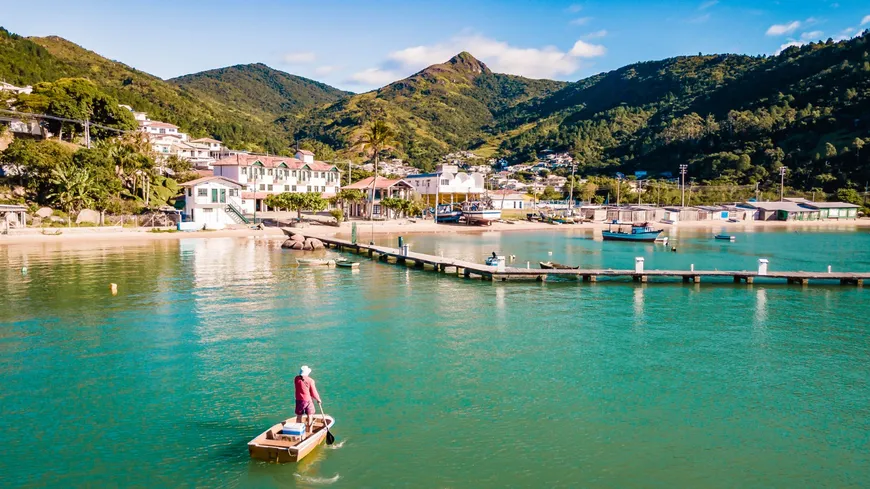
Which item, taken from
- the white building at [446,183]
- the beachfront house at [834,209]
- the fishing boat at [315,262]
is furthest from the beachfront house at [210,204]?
the beachfront house at [834,209]

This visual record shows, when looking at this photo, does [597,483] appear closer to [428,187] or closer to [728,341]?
[728,341]

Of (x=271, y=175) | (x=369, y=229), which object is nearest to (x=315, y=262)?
(x=369, y=229)

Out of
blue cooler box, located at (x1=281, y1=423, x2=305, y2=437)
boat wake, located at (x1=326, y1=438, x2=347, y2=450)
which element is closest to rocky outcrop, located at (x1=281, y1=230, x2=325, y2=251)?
boat wake, located at (x1=326, y1=438, x2=347, y2=450)

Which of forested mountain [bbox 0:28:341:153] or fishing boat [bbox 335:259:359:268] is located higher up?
forested mountain [bbox 0:28:341:153]

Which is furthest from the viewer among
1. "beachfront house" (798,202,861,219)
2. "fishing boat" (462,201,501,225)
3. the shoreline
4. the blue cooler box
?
"beachfront house" (798,202,861,219)

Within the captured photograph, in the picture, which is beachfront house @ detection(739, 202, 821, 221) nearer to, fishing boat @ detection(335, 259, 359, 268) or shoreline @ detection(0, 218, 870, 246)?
shoreline @ detection(0, 218, 870, 246)
